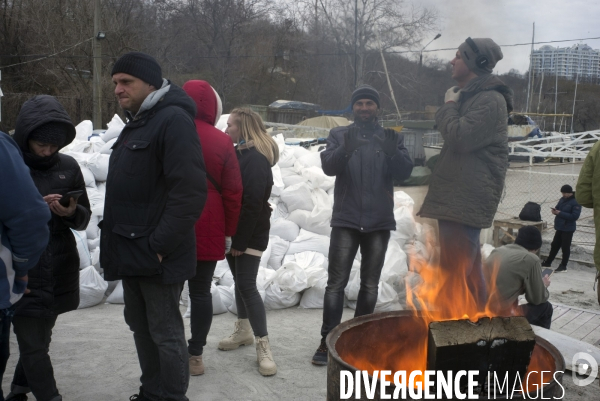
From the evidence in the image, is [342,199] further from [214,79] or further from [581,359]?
[214,79]

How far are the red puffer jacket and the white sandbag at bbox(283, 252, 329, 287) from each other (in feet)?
5.76

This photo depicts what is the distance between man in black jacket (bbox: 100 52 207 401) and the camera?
2.59 m

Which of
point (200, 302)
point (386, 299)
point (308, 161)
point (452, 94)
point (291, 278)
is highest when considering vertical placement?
point (452, 94)

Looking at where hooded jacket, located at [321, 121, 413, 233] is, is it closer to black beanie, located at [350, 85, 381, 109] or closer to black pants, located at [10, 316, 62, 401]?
black beanie, located at [350, 85, 381, 109]

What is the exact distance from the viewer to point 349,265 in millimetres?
3920

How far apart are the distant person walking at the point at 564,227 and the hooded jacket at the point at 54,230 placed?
6502 millimetres

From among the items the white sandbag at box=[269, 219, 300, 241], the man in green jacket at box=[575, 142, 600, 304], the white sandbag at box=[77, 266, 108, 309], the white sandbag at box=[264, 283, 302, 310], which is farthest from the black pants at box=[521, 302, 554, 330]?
the white sandbag at box=[77, 266, 108, 309]

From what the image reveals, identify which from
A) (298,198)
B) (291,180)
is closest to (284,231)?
(298,198)

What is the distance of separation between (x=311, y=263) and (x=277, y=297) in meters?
0.49

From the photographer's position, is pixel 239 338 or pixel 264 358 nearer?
pixel 264 358

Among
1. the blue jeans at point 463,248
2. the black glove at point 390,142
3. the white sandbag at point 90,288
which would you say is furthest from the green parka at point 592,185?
the white sandbag at point 90,288

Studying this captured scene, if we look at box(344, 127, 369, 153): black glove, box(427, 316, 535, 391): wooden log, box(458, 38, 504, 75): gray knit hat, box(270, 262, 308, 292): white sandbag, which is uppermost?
box(458, 38, 504, 75): gray knit hat

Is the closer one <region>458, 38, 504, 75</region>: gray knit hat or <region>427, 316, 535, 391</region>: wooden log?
<region>427, 316, 535, 391</region>: wooden log

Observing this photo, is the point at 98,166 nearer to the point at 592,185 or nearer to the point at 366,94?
the point at 366,94
